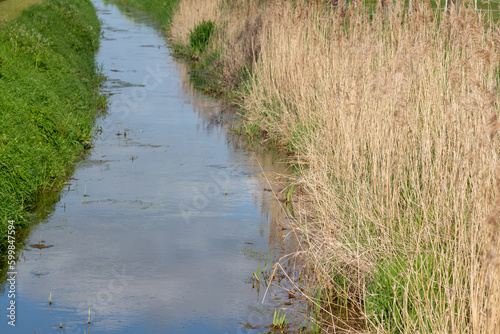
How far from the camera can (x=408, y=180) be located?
5863 mm

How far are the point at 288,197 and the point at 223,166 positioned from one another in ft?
6.06

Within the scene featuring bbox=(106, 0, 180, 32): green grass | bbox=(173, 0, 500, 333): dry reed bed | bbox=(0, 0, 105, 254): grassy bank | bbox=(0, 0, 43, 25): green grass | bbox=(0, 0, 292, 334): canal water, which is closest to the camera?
bbox=(173, 0, 500, 333): dry reed bed

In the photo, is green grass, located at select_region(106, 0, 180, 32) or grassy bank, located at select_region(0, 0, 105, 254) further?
green grass, located at select_region(106, 0, 180, 32)

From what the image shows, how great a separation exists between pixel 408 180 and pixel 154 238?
8.30 ft

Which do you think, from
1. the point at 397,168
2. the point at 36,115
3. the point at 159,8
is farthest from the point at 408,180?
the point at 159,8

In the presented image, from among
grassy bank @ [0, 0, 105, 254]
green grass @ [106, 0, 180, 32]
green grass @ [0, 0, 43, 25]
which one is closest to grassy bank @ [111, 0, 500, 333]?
grassy bank @ [0, 0, 105, 254]

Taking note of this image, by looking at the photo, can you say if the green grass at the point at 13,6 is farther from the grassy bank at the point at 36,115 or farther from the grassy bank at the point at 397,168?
the grassy bank at the point at 397,168

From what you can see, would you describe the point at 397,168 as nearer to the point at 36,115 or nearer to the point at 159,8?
the point at 36,115

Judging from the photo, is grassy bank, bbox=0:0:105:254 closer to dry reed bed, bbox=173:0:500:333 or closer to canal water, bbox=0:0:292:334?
canal water, bbox=0:0:292:334

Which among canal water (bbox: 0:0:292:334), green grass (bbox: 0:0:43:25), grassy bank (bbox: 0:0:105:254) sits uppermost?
green grass (bbox: 0:0:43:25)

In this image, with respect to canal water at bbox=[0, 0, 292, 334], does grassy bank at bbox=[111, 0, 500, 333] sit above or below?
above

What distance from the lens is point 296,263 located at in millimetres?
6215

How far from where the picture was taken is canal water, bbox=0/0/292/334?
5.23 meters

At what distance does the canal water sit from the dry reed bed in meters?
0.69
